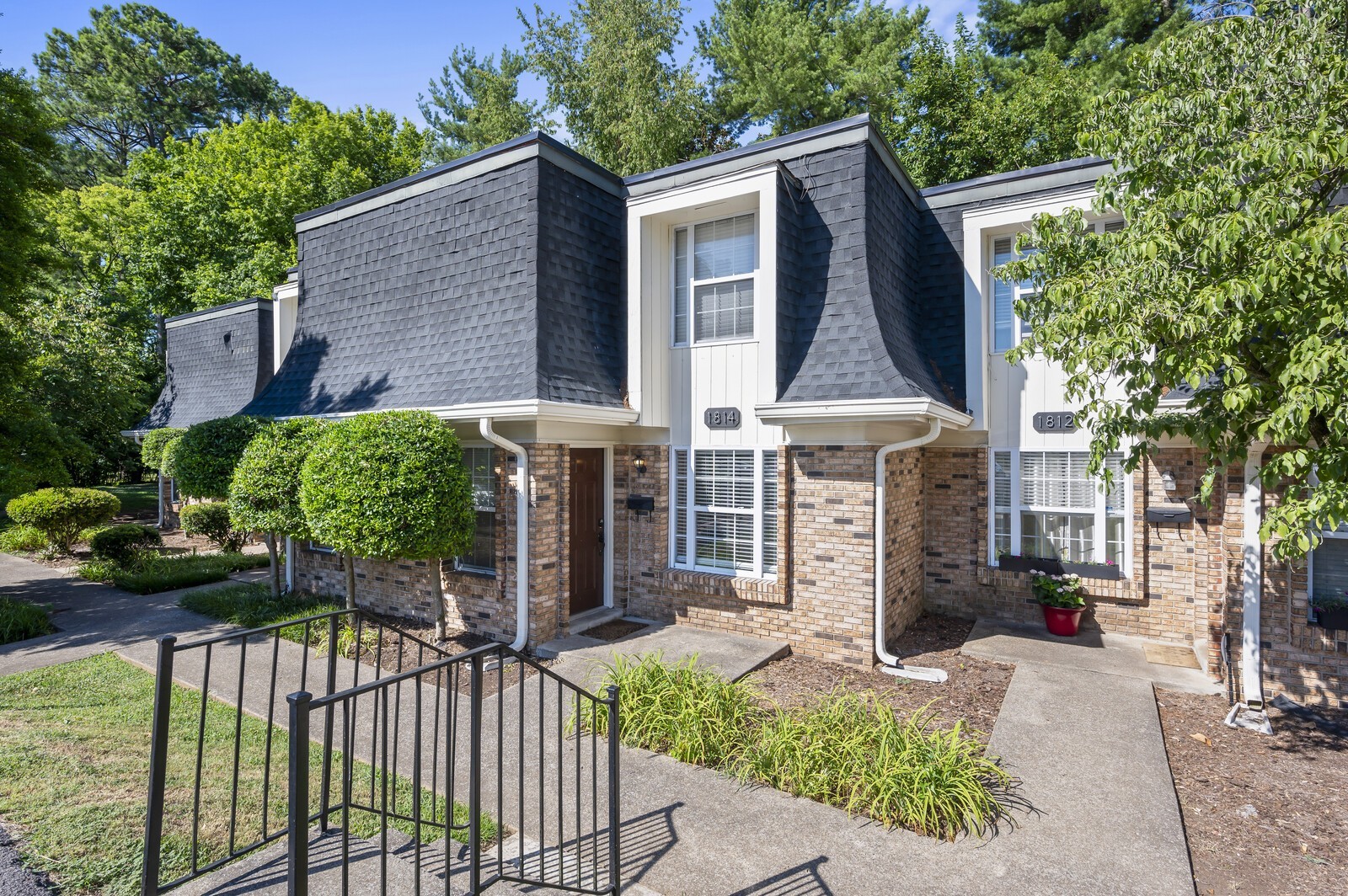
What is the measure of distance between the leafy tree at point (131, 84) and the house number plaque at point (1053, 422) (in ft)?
113

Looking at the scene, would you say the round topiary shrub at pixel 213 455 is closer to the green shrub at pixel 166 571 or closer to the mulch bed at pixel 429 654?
the green shrub at pixel 166 571

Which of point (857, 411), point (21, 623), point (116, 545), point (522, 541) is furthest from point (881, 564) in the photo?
point (116, 545)

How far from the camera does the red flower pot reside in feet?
24.8

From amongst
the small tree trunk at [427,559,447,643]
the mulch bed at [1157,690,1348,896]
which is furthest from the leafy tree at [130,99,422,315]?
the mulch bed at [1157,690,1348,896]

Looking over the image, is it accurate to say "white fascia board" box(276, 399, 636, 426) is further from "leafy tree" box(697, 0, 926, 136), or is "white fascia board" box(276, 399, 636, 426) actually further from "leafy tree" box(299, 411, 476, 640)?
"leafy tree" box(697, 0, 926, 136)

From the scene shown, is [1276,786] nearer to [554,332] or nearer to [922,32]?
[554,332]

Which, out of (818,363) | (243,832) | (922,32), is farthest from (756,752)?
(922,32)

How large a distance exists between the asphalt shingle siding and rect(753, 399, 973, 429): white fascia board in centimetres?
19

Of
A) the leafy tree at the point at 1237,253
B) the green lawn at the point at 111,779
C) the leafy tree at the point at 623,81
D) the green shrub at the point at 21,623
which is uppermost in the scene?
the leafy tree at the point at 623,81

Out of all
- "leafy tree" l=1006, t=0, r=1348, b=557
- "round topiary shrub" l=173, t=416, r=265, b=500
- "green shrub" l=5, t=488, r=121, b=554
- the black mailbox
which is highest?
"leafy tree" l=1006, t=0, r=1348, b=557

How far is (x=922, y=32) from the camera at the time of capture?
17594 millimetres

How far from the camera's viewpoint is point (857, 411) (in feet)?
21.0

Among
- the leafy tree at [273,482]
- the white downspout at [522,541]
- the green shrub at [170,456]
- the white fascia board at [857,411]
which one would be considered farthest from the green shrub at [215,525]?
the white fascia board at [857,411]

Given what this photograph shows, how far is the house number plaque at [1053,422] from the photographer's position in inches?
305
